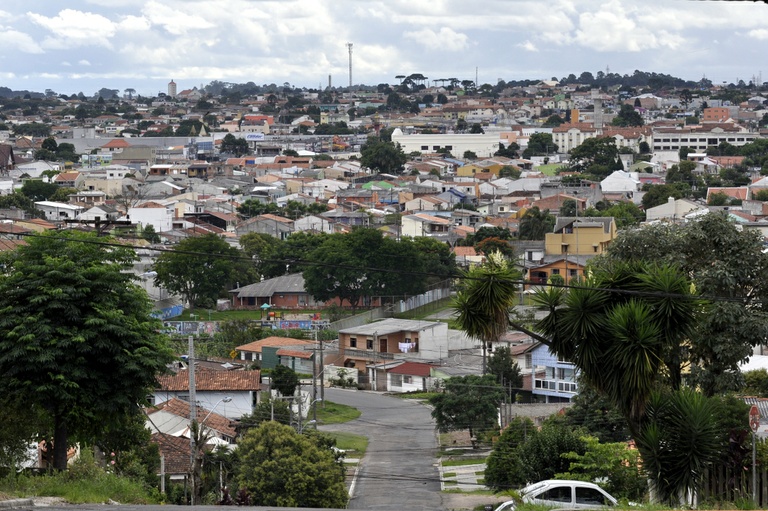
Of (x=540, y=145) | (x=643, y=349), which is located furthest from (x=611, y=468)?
(x=540, y=145)

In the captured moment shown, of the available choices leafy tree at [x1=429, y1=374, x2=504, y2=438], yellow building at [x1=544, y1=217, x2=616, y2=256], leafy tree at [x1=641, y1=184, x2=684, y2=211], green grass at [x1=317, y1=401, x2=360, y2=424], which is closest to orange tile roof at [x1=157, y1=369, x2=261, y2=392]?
green grass at [x1=317, y1=401, x2=360, y2=424]

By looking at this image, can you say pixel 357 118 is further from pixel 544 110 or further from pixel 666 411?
pixel 666 411

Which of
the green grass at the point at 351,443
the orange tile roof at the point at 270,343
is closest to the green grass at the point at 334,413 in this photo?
the green grass at the point at 351,443

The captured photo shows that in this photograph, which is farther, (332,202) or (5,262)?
(332,202)

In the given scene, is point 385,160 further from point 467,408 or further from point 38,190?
point 467,408

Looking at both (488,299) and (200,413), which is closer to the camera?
(488,299)

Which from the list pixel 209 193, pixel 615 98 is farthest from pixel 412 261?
pixel 615 98

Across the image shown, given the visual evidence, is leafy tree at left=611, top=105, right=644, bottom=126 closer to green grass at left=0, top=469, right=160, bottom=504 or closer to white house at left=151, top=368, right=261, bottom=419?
white house at left=151, top=368, right=261, bottom=419
